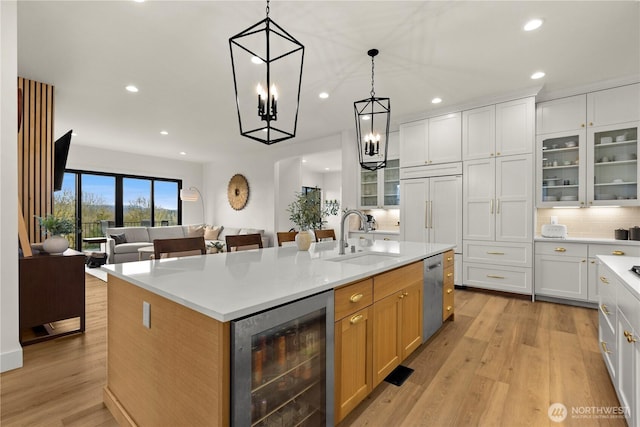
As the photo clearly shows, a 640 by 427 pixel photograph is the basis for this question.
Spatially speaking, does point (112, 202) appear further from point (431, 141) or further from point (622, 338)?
point (622, 338)

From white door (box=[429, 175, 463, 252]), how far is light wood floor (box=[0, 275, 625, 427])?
1636 millimetres

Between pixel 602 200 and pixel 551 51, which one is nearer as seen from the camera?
pixel 551 51

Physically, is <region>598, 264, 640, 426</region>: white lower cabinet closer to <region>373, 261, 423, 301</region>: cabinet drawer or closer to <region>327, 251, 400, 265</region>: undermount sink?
<region>373, 261, 423, 301</region>: cabinet drawer

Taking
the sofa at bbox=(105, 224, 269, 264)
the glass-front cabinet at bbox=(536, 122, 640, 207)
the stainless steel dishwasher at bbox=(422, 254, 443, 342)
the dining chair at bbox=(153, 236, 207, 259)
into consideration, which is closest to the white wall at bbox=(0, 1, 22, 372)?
the dining chair at bbox=(153, 236, 207, 259)

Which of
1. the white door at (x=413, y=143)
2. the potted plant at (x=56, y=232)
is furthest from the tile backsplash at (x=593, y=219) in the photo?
the potted plant at (x=56, y=232)

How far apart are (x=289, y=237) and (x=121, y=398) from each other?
2.05 meters

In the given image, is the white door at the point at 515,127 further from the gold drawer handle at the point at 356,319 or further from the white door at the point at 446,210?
the gold drawer handle at the point at 356,319

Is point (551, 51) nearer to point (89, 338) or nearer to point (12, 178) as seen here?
point (12, 178)

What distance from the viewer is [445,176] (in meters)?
4.54

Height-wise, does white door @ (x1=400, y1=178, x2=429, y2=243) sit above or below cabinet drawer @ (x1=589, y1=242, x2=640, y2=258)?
above

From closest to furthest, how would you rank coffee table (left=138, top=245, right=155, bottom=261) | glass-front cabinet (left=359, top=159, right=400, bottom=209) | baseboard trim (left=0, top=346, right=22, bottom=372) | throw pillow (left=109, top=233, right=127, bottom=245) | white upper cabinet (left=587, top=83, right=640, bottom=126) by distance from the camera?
baseboard trim (left=0, top=346, right=22, bottom=372)
white upper cabinet (left=587, top=83, right=640, bottom=126)
glass-front cabinet (left=359, top=159, right=400, bottom=209)
coffee table (left=138, top=245, right=155, bottom=261)
throw pillow (left=109, top=233, right=127, bottom=245)

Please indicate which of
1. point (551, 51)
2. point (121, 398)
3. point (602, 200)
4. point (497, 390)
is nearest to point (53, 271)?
point (121, 398)

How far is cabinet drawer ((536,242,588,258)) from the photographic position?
11.9ft

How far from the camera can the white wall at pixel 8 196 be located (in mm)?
2193
